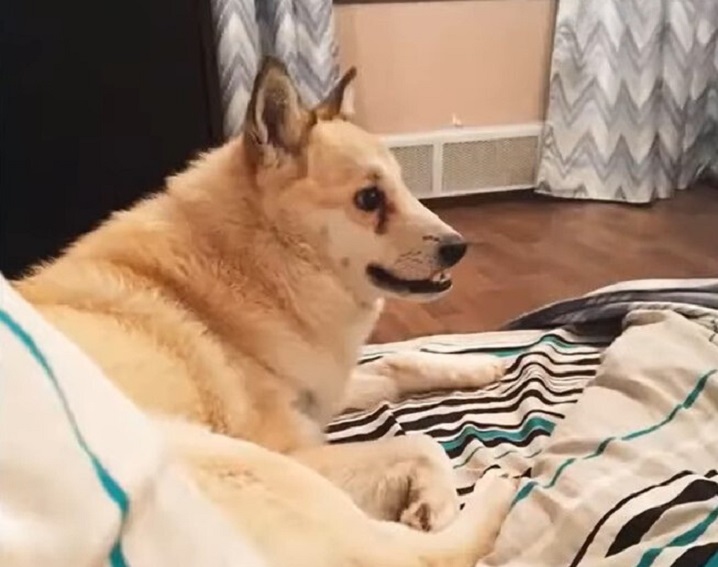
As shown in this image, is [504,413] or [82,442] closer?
[82,442]

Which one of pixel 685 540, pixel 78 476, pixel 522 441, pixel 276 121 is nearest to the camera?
pixel 78 476

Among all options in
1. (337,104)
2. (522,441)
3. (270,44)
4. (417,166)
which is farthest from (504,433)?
(417,166)

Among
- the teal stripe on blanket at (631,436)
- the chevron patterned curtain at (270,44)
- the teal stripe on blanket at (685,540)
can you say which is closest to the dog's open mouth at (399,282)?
the teal stripe on blanket at (631,436)

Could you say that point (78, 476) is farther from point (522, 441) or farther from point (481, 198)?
point (481, 198)

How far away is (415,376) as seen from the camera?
1.72 metres

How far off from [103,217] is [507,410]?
4.34ft

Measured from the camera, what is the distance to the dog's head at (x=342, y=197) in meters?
1.40

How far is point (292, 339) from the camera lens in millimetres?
1412

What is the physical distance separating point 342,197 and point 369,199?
1.8 inches

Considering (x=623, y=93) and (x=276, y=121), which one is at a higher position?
(x=276, y=121)

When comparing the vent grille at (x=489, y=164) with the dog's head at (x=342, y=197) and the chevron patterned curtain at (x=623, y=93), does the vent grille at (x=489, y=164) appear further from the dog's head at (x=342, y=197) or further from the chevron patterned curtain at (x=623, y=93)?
the dog's head at (x=342, y=197)

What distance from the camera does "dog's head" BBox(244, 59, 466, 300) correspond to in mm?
1400

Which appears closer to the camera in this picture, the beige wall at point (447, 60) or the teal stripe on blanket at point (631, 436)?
Result: the teal stripe on blanket at point (631, 436)

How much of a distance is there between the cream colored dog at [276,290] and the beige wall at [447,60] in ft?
6.17
